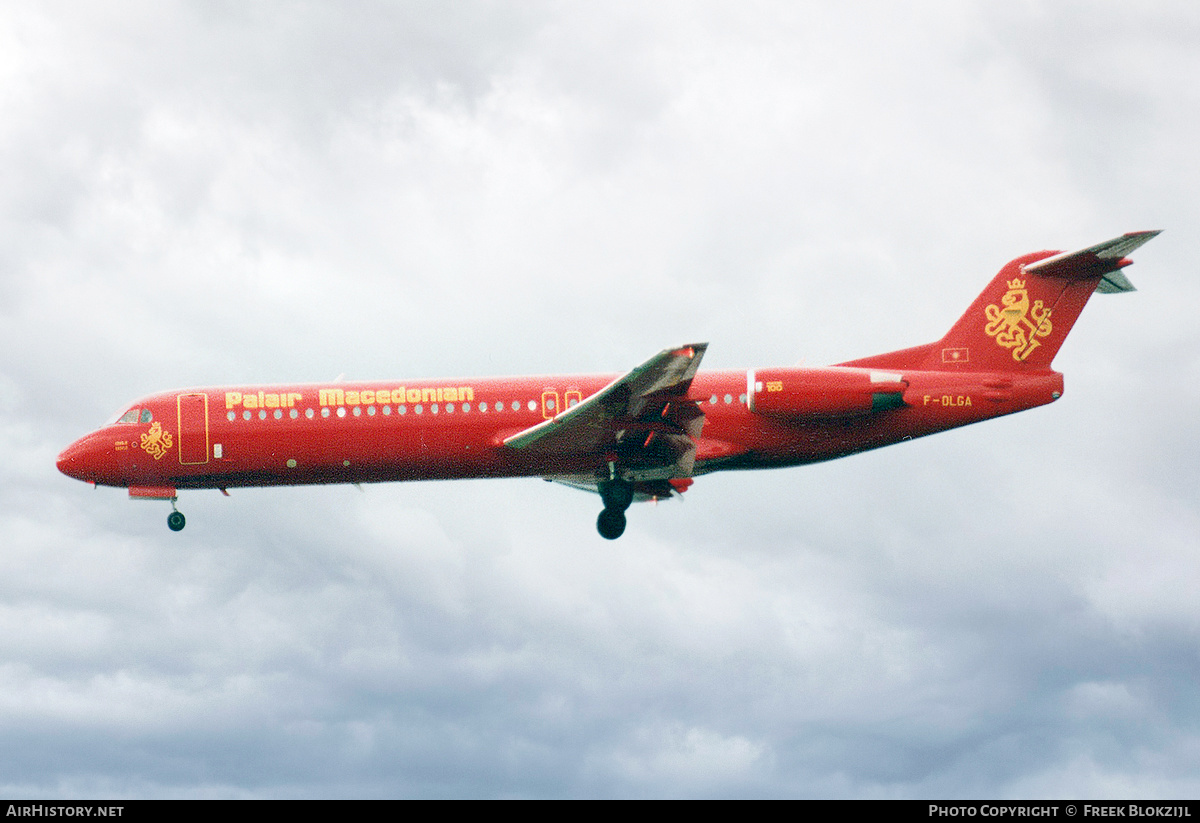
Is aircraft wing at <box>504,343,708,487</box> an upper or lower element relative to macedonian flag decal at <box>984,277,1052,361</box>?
lower

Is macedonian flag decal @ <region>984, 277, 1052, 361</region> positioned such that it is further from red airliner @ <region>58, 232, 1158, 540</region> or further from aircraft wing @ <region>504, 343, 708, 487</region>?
aircraft wing @ <region>504, 343, 708, 487</region>

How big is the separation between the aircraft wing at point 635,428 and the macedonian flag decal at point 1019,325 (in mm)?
8917

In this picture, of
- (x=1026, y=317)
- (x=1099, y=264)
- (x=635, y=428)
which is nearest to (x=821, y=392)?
(x=635, y=428)

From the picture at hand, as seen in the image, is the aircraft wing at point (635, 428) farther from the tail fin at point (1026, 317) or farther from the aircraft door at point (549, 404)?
the tail fin at point (1026, 317)

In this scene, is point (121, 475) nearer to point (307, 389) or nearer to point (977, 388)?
point (307, 389)

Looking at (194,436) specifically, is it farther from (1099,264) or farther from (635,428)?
(1099,264)

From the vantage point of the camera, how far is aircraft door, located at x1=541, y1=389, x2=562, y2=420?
113ft

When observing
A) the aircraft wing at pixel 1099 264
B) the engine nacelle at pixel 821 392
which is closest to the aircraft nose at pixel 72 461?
the engine nacelle at pixel 821 392

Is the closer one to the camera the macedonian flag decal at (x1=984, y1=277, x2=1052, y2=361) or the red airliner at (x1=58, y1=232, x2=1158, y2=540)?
the red airliner at (x1=58, y1=232, x2=1158, y2=540)

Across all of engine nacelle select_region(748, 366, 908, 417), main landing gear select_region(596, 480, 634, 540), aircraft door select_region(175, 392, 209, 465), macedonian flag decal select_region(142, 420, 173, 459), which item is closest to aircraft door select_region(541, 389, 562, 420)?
main landing gear select_region(596, 480, 634, 540)

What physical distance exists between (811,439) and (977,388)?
4.69 meters

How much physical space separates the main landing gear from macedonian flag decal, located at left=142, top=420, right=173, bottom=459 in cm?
1181

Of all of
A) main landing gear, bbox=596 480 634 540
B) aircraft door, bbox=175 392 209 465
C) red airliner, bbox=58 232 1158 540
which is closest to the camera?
red airliner, bbox=58 232 1158 540

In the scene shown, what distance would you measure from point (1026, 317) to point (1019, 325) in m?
0.29
